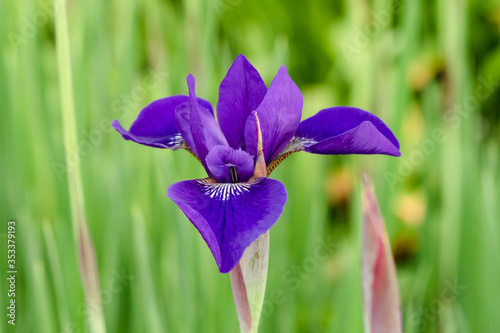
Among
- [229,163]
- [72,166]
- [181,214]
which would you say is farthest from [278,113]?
[181,214]

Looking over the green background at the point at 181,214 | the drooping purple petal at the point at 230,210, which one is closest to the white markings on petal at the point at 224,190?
the drooping purple petal at the point at 230,210

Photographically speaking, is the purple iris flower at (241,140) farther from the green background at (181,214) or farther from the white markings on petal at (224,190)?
the green background at (181,214)

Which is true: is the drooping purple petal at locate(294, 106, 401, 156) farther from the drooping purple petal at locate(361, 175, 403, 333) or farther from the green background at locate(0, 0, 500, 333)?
the green background at locate(0, 0, 500, 333)

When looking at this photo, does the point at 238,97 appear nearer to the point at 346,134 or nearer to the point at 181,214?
the point at 346,134

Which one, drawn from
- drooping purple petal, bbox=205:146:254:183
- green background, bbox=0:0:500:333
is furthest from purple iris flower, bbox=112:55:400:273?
green background, bbox=0:0:500:333

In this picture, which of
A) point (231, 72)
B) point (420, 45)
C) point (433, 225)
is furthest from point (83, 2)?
point (420, 45)
